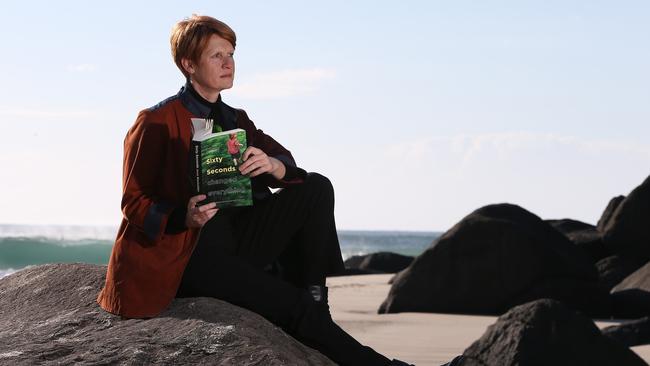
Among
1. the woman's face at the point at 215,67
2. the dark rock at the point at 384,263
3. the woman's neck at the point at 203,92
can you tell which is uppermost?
the woman's face at the point at 215,67

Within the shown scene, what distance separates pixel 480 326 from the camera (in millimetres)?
13297

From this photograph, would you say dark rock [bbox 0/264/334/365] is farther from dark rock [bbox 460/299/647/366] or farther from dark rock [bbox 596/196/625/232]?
dark rock [bbox 596/196/625/232]

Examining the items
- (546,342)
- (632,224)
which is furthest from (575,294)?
(546,342)

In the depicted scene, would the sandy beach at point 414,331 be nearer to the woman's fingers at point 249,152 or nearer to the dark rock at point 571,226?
the woman's fingers at point 249,152

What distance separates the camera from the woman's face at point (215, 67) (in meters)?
4.89

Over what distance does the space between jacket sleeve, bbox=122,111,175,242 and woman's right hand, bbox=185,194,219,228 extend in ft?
0.45

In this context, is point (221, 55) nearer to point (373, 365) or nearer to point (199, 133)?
point (199, 133)

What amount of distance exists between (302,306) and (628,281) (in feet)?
40.1

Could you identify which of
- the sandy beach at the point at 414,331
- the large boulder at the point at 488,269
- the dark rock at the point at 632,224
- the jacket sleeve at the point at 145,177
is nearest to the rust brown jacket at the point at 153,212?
the jacket sleeve at the point at 145,177

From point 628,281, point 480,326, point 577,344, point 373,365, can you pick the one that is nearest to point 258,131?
point 373,365

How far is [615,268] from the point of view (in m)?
19.0

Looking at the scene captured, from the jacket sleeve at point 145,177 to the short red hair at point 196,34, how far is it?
325 millimetres

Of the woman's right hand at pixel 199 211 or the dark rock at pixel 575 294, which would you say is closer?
the woman's right hand at pixel 199 211

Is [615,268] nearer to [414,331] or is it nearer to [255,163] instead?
[414,331]
